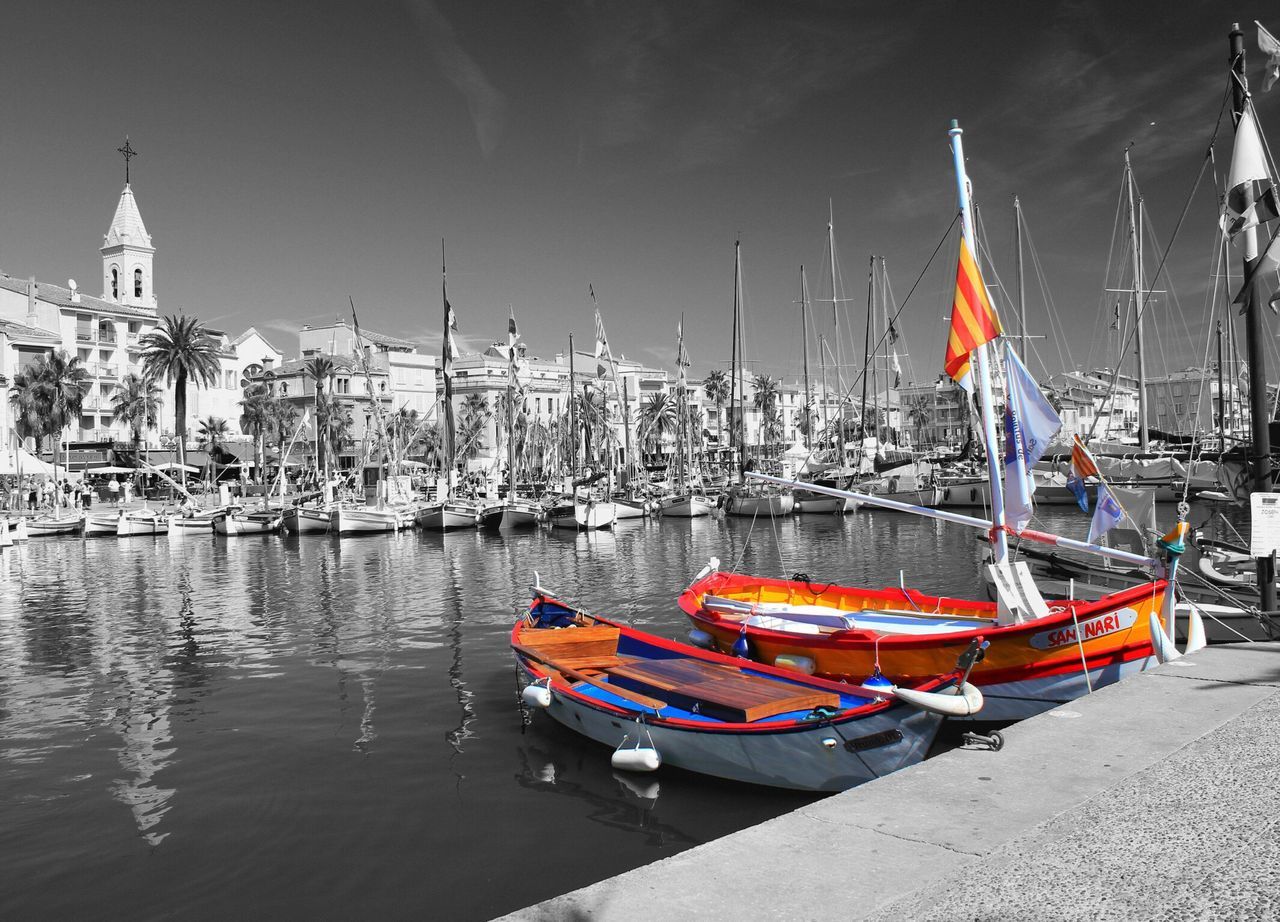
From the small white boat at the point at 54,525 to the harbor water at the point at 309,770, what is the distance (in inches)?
1415

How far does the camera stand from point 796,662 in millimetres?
15062

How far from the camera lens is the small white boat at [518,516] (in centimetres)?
6162

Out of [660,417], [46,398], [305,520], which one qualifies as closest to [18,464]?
[46,398]

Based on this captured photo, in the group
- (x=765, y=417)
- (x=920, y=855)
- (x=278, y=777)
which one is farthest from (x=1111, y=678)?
(x=765, y=417)

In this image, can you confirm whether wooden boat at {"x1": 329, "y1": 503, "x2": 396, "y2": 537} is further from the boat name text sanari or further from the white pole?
the boat name text sanari

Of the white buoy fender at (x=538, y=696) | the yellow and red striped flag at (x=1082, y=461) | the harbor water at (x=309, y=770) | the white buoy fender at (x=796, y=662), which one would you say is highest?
the yellow and red striped flag at (x=1082, y=461)

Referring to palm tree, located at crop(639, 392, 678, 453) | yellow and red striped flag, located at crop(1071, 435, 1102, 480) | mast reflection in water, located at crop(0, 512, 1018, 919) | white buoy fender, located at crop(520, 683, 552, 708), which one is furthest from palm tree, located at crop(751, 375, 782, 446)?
white buoy fender, located at crop(520, 683, 552, 708)

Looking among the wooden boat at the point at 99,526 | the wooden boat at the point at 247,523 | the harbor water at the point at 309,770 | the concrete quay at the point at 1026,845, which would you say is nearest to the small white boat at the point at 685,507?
the wooden boat at the point at 247,523

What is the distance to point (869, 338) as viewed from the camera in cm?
7250

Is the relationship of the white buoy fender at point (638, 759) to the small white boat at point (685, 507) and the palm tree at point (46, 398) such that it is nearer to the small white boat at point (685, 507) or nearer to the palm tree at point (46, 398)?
the small white boat at point (685, 507)

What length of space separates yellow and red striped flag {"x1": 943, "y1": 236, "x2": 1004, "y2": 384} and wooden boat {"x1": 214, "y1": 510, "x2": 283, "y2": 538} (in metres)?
56.9

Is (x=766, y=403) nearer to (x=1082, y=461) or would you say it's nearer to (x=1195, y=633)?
(x=1082, y=461)

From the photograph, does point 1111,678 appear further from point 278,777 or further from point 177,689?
point 177,689

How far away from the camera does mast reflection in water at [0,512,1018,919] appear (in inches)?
395
